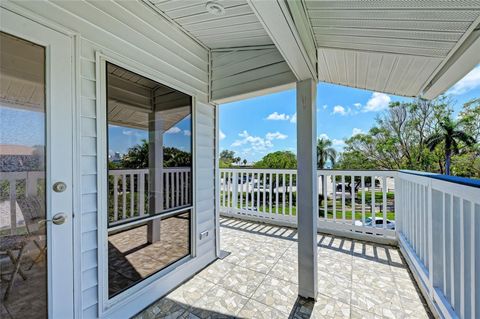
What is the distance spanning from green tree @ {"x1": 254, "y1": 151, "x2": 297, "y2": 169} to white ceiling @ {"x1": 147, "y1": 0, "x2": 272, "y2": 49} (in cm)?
1899

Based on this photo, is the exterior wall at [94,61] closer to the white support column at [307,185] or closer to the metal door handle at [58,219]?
the metal door handle at [58,219]

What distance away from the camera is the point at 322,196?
413 cm

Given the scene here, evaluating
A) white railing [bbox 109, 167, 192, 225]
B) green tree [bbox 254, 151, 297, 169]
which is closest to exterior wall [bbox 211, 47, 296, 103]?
white railing [bbox 109, 167, 192, 225]

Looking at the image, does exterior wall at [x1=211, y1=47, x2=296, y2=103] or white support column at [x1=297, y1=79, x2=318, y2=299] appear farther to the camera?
exterior wall at [x1=211, y1=47, x2=296, y2=103]

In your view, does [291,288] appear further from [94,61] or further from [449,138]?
[449,138]

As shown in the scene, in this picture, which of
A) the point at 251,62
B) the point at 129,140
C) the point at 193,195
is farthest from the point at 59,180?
the point at 251,62

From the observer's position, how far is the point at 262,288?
86.4 inches

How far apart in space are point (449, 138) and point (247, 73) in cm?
1893

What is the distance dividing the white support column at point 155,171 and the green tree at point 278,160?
19.2 m

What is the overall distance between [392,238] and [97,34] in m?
4.38

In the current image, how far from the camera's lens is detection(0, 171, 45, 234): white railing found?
1.23 metres

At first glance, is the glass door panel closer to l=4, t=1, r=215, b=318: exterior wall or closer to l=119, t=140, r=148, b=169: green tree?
l=4, t=1, r=215, b=318: exterior wall

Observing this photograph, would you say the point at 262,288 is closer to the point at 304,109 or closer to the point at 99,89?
the point at 304,109

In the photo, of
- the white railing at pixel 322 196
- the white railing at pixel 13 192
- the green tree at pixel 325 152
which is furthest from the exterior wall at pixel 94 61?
the green tree at pixel 325 152
